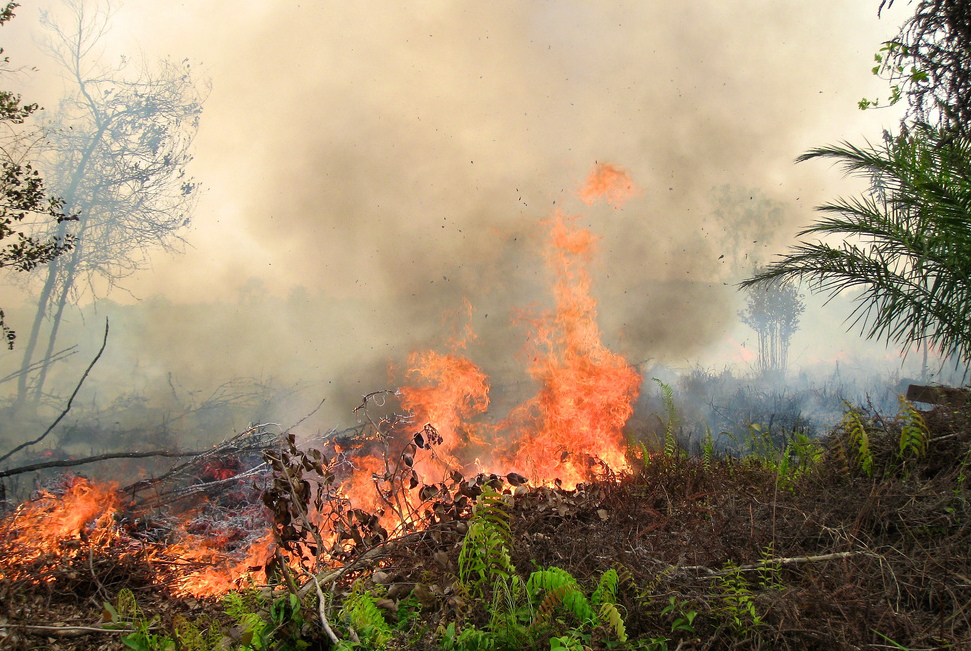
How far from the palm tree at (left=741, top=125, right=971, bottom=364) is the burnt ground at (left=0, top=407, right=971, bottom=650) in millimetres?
2117

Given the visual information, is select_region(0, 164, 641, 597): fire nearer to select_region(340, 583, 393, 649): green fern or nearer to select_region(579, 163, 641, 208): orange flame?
select_region(579, 163, 641, 208): orange flame

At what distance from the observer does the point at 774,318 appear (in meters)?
16.5

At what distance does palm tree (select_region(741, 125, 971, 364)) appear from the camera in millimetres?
5270

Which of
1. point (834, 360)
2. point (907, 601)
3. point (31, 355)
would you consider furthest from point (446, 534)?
point (834, 360)

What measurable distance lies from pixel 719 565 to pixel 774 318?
1543 cm

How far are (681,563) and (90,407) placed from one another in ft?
34.1

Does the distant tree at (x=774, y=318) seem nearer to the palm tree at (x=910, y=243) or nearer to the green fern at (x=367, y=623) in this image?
the palm tree at (x=910, y=243)

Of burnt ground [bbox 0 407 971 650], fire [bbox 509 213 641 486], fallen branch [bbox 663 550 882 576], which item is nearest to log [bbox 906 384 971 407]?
burnt ground [bbox 0 407 971 650]

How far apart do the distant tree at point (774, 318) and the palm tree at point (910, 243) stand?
9235 mm

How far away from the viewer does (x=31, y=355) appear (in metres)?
9.52

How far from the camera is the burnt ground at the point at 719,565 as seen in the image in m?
2.55

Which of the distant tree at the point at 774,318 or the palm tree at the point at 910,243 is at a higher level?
the distant tree at the point at 774,318

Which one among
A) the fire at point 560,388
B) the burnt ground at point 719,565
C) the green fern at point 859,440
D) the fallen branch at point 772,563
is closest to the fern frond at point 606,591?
the burnt ground at point 719,565

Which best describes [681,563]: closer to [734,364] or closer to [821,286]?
[821,286]
